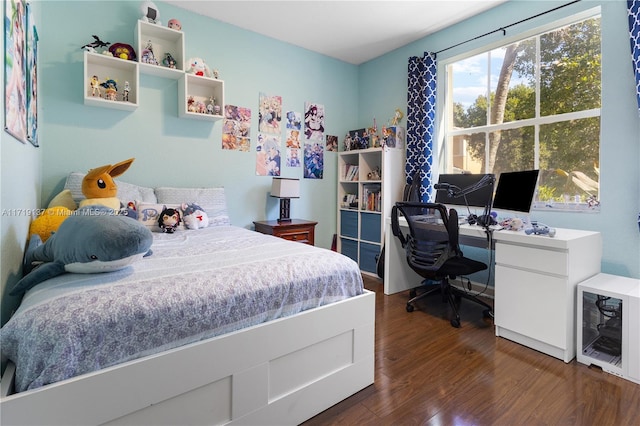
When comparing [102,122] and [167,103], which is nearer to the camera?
[102,122]

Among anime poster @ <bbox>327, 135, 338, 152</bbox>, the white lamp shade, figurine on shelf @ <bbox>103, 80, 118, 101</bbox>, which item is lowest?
the white lamp shade

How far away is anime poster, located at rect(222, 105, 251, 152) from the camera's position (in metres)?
3.21

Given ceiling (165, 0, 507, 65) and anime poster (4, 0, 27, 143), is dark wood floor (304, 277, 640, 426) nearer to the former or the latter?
→ anime poster (4, 0, 27, 143)

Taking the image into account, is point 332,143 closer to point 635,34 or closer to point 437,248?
point 437,248

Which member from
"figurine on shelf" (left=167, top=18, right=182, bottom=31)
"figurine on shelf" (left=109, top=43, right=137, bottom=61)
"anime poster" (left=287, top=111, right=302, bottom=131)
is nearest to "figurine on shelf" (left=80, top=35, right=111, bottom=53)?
"figurine on shelf" (left=109, top=43, right=137, bottom=61)

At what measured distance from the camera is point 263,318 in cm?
128

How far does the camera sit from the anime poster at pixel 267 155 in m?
3.44

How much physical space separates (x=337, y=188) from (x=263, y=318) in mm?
2973

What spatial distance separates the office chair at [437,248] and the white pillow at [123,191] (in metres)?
2.07

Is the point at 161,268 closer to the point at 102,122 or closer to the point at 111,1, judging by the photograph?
the point at 102,122

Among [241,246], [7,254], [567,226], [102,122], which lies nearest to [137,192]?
[102,122]

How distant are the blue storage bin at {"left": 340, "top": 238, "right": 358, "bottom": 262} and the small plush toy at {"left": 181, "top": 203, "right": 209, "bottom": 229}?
1.92 metres

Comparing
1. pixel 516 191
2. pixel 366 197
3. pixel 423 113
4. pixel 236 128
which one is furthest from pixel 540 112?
pixel 236 128

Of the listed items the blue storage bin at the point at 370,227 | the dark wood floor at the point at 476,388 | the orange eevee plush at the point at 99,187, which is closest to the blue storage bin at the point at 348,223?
the blue storage bin at the point at 370,227
